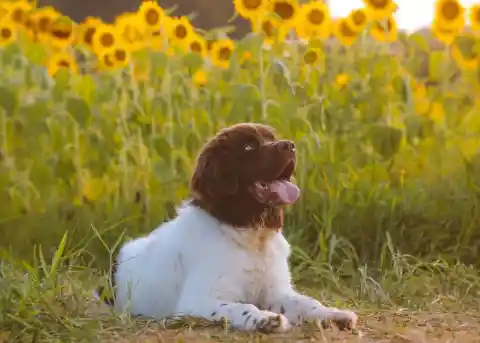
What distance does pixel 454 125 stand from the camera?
5137 mm

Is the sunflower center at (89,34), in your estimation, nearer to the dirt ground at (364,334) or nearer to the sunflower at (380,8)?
the sunflower at (380,8)

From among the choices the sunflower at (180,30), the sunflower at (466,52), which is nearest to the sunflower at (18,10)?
the sunflower at (180,30)

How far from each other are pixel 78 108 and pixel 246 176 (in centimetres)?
174

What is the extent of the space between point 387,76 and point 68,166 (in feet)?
6.23

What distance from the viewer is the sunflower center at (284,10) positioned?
15.1 feet

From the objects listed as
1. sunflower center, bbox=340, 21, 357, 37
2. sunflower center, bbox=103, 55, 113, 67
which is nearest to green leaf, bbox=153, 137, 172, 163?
sunflower center, bbox=103, 55, 113, 67

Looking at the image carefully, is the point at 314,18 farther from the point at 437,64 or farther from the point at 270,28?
the point at 437,64

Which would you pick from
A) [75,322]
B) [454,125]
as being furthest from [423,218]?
[75,322]

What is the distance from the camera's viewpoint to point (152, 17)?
4.91 metres

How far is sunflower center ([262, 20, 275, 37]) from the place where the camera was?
4.85 metres

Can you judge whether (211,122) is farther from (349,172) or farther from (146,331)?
(146,331)

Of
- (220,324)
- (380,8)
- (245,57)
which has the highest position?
(380,8)

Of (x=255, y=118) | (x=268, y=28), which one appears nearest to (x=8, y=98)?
(x=255, y=118)

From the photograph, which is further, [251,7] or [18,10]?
[18,10]
